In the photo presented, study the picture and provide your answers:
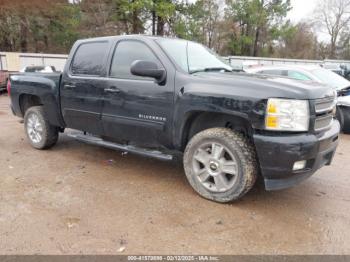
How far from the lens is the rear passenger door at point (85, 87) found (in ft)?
15.1

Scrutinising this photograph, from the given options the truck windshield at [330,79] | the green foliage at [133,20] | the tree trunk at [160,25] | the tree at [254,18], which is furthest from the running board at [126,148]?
the tree at [254,18]

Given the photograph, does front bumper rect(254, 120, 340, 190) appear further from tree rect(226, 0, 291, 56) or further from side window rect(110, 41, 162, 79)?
tree rect(226, 0, 291, 56)

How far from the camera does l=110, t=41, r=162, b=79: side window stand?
422cm

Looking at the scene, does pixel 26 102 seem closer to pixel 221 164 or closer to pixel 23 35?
pixel 221 164

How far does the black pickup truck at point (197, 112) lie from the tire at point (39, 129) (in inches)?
16.5

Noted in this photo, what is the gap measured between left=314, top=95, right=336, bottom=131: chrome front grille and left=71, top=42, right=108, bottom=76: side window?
2.92m

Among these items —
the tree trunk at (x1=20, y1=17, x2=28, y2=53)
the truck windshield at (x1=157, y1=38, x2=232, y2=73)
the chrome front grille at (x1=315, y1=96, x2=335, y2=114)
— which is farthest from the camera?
the tree trunk at (x1=20, y1=17, x2=28, y2=53)

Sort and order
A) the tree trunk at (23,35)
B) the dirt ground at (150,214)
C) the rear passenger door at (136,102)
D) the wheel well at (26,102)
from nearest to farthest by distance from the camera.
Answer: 1. the dirt ground at (150,214)
2. the rear passenger door at (136,102)
3. the wheel well at (26,102)
4. the tree trunk at (23,35)

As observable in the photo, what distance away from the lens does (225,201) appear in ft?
11.9

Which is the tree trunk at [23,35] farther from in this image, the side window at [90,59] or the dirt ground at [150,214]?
the dirt ground at [150,214]

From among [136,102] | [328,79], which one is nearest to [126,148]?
[136,102]

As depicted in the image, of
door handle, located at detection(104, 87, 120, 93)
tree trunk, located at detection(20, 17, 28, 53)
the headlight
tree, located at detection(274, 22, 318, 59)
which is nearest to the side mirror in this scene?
door handle, located at detection(104, 87, 120, 93)

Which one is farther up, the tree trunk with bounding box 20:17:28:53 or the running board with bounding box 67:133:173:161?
the tree trunk with bounding box 20:17:28:53

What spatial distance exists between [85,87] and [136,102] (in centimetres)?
103
